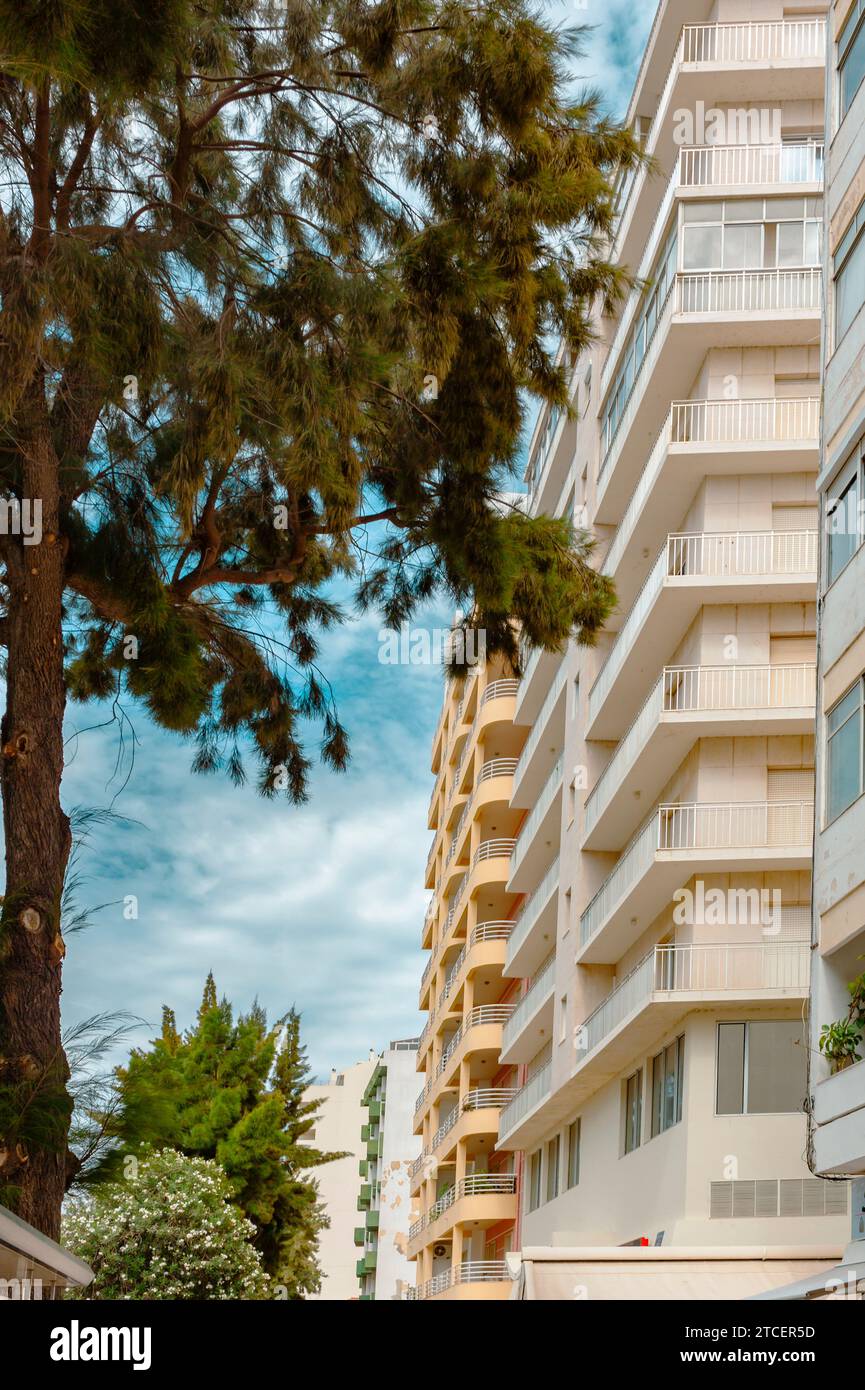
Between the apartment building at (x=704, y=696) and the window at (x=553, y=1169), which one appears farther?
the window at (x=553, y=1169)

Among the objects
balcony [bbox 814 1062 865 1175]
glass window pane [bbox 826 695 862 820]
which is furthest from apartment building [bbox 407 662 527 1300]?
balcony [bbox 814 1062 865 1175]

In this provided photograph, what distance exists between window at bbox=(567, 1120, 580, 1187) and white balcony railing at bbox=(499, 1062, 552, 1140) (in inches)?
38.0

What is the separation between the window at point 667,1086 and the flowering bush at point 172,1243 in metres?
11.9

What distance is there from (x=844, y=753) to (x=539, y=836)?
76.9 ft

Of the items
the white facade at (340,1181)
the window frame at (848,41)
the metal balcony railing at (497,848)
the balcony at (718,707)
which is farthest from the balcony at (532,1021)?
the white facade at (340,1181)

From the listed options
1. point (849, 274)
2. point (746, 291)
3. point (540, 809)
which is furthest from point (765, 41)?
point (540, 809)

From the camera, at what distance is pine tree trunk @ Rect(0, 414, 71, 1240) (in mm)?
8625

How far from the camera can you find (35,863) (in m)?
9.16

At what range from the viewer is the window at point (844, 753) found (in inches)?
690

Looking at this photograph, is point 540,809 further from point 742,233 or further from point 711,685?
point 742,233

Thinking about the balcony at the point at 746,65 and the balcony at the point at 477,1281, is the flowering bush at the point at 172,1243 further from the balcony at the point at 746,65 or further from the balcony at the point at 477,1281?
the balcony at the point at 746,65
